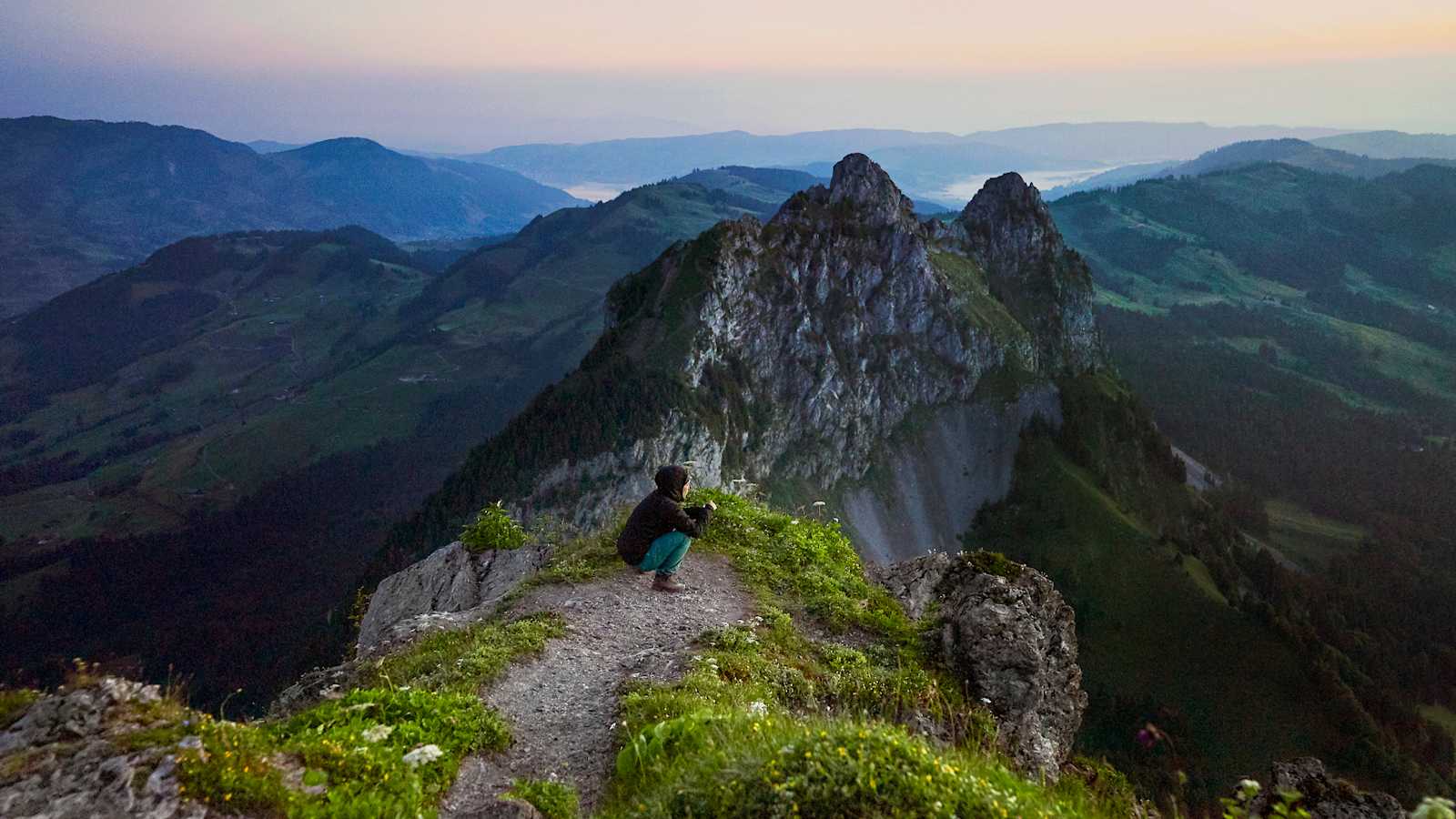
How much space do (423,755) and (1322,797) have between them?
11.6 m

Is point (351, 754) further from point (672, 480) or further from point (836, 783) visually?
point (672, 480)

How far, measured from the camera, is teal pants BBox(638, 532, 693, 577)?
16016 mm

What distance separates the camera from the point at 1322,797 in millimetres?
8906

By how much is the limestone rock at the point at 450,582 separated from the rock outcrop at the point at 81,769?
1276cm

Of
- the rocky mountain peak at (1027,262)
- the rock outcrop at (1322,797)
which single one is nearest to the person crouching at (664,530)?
the rock outcrop at (1322,797)

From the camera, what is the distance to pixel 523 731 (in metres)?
10.3

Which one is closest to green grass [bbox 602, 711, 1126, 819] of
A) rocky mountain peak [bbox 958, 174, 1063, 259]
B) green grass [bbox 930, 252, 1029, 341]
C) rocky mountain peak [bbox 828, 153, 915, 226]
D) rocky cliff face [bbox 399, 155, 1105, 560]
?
rocky cliff face [bbox 399, 155, 1105, 560]

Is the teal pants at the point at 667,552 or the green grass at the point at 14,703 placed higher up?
the green grass at the point at 14,703

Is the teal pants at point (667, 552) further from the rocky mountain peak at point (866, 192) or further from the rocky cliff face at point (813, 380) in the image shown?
the rocky mountain peak at point (866, 192)

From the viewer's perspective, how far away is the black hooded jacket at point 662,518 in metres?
15.5

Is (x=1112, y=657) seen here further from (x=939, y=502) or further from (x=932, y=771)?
(x=932, y=771)

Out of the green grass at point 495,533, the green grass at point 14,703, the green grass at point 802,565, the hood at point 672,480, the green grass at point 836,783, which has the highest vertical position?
the green grass at point 836,783

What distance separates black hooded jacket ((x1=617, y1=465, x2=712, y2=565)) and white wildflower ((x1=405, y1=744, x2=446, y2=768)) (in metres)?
7.47

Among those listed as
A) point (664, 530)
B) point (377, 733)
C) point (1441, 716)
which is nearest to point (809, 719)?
point (377, 733)
